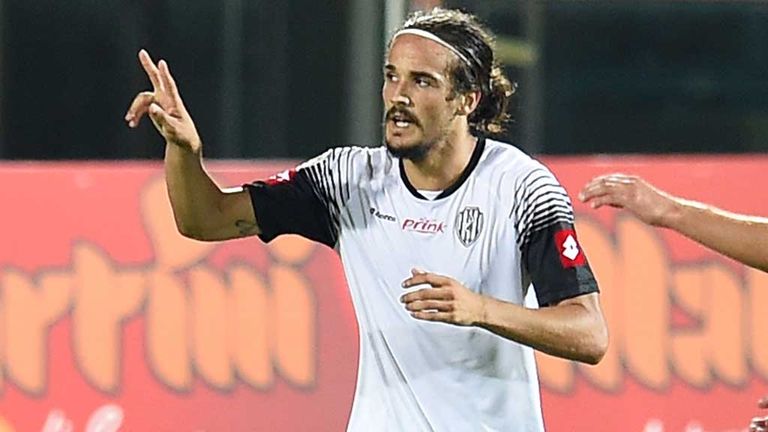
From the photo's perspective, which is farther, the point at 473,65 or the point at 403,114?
the point at 473,65

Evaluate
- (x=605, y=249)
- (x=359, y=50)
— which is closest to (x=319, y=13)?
(x=359, y=50)

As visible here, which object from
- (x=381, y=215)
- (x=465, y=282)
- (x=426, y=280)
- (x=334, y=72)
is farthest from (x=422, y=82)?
(x=334, y=72)

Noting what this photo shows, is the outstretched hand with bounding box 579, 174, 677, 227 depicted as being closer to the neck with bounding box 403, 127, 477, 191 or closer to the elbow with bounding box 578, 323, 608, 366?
the elbow with bounding box 578, 323, 608, 366

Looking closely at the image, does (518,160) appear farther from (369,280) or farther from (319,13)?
(319,13)

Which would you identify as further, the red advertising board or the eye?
the red advertising board

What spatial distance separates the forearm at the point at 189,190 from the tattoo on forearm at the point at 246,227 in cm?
8

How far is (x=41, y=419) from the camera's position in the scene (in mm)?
6699

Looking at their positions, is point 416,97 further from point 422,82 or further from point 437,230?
point 437,230

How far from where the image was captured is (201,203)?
15.2ft

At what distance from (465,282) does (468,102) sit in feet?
1.61

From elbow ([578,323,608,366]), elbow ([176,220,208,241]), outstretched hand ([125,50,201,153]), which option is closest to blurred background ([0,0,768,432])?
elbow ([176,220,208,241])

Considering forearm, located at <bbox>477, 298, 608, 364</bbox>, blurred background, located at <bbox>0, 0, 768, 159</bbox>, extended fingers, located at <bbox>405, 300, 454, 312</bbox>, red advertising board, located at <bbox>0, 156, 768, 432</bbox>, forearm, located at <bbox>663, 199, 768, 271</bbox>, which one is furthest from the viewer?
blurred background, located at <bbox>0, 0, 768, 159</bbox>

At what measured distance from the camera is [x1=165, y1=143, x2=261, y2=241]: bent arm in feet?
15.1

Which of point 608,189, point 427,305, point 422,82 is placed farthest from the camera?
point 422,82
